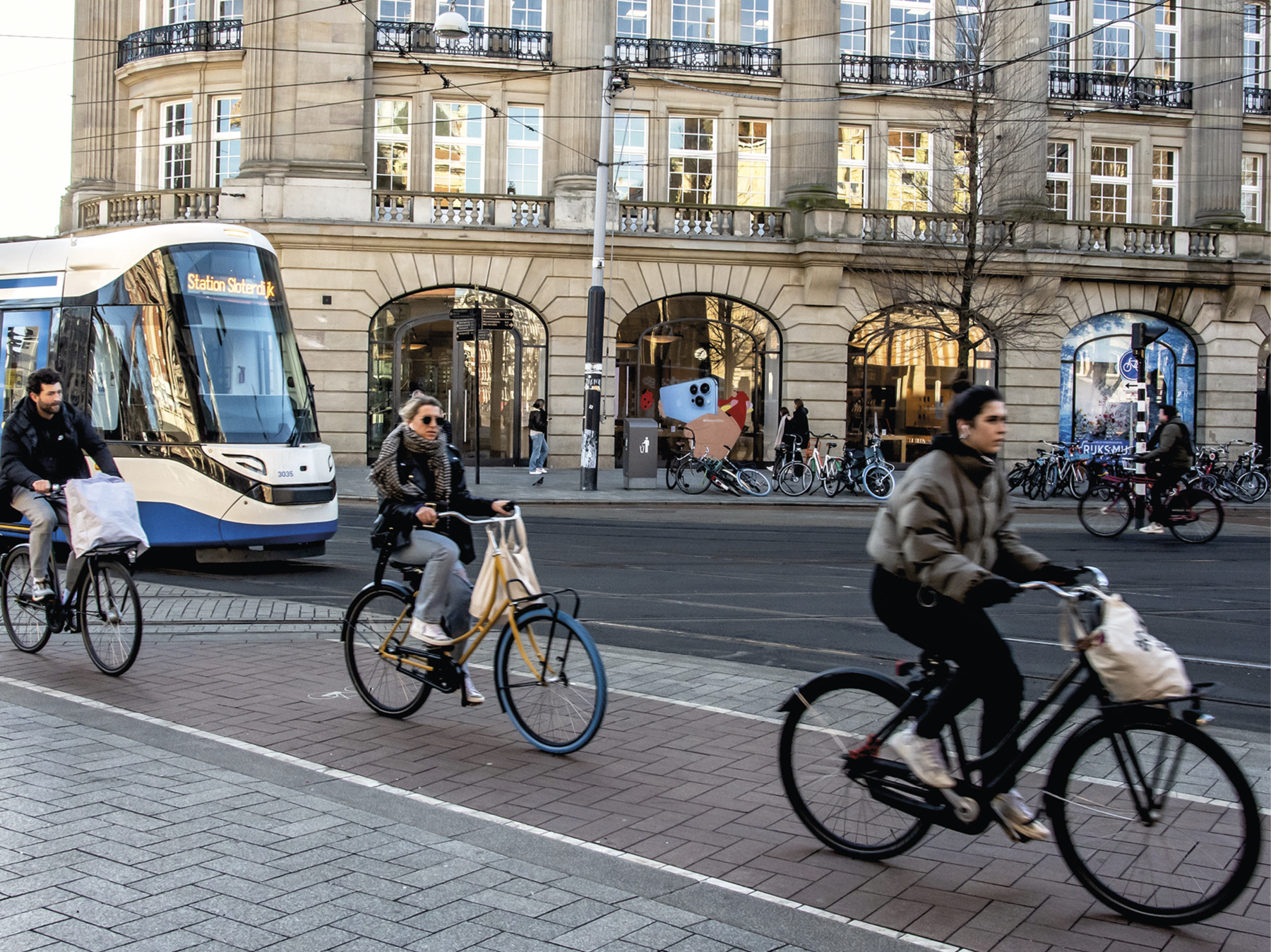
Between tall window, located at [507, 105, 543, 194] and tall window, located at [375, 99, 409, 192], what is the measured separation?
7.89 ft

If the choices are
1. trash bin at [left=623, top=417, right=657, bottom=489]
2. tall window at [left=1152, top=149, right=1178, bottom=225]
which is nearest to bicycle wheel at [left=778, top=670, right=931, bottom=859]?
trash bin at [left=623, top=417, right=657, bottom=489]

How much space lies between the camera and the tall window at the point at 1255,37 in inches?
1297

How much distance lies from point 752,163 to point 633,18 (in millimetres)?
4503

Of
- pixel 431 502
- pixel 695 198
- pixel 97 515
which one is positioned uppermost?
pixel 695 198

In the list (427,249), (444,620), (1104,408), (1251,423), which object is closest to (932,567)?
(444,620)

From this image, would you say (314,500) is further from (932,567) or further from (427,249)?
(427,249)

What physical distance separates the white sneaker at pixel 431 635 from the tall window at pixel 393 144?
24537mm

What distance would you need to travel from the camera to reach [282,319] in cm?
1246

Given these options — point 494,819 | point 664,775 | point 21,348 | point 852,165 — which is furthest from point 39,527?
point 852,165

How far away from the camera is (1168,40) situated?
3231 centimetres

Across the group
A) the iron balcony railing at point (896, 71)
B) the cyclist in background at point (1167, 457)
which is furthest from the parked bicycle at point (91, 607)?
the iron balcony railing at point (896, 71)

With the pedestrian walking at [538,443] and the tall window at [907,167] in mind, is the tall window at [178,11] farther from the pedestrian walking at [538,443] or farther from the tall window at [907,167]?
the tall window at [907,167]

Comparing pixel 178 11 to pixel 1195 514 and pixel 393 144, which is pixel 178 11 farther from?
pixel 1195 514

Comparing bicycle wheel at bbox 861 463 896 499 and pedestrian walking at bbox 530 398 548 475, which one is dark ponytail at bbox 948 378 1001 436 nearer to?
bicycle wheel at bbox 861 463 896 499
